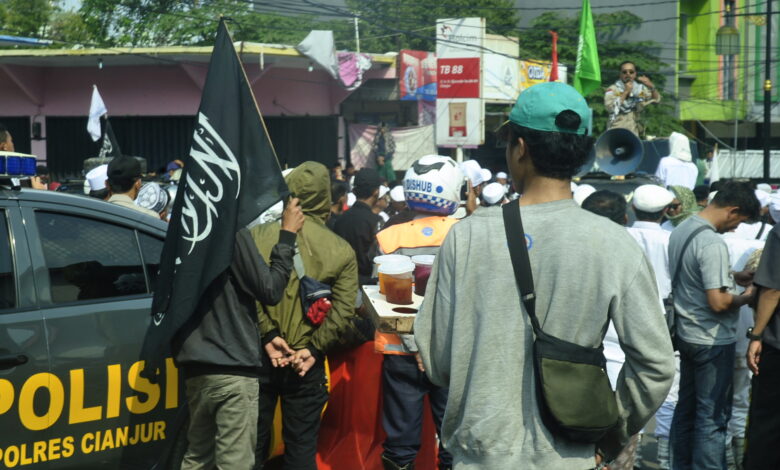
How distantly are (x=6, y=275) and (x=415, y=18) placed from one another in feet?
99.4

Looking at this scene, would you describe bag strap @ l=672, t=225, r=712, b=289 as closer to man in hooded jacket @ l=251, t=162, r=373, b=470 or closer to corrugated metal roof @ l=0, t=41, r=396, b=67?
man in hooded jacket @ l=251, t=162, r=373, b=470

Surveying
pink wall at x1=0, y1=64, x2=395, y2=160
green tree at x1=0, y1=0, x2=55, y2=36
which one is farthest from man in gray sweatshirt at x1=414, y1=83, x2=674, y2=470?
green tree at x1=0, y1=0, x2=55, y2=36

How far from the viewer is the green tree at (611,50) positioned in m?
32.4

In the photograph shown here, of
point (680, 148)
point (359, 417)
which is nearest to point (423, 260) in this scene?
point (359, 417)

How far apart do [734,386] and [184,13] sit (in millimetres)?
26533

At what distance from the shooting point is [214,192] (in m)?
3.96

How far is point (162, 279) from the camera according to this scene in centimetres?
397

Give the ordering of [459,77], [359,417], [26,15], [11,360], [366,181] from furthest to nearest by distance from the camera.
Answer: [26,15], [459,77], [366,181], [359,417], [11,360]

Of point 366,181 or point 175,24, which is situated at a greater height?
point 175,24

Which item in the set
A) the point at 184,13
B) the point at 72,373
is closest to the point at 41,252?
the point at 72,373

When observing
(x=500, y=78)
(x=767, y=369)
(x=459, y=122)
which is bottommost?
(x=767, y=369)

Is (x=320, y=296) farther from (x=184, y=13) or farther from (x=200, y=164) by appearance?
(x=184, y=13)

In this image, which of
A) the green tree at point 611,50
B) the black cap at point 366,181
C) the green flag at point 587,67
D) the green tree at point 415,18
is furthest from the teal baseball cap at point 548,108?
the green tree at point 611,50

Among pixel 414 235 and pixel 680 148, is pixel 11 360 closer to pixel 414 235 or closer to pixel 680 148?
pixel 414 235
